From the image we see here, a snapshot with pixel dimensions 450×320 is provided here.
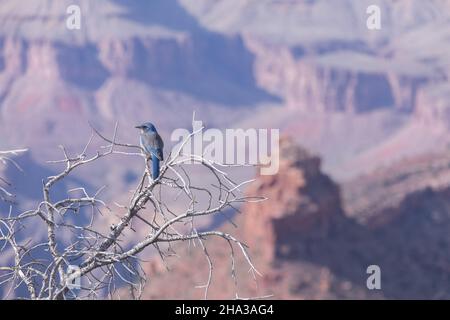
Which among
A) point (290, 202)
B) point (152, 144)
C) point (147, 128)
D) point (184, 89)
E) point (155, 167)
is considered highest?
point (184, 89)

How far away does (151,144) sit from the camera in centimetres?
1387

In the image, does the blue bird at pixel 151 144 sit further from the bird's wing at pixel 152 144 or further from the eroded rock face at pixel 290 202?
the eroded rock face at pixel 290 202

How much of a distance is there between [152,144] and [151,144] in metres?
0.01

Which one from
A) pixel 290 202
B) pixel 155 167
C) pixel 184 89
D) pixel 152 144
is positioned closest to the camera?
pixel 155 167

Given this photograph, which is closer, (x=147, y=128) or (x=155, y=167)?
(x=155, y=167)

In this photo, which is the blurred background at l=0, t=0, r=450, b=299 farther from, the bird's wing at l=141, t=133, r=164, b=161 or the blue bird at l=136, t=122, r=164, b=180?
the bird's wing at l=141, t=133, r=164, b=161

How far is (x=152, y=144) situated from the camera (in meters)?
13.9

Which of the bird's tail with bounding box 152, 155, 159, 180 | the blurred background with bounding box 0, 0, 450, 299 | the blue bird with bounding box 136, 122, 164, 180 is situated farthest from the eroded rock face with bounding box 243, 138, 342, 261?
the blurred background with bounding box 0, 0, 450, 299

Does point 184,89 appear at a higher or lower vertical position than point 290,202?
higher

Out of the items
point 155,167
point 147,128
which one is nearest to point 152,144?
point 147,128

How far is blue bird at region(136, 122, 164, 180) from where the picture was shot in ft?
44.3

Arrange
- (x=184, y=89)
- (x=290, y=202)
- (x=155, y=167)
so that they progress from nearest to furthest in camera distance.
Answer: (x=155, y=167), (x=290, y=202), (x=184, y=89)

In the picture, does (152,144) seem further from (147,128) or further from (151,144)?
(147,128)

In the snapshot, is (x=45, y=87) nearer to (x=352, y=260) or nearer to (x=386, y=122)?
(x=386, y=122)
